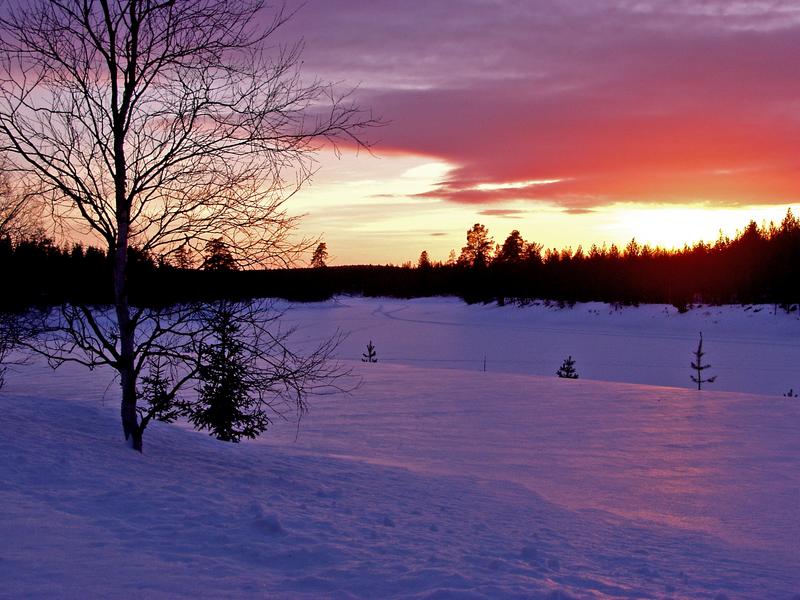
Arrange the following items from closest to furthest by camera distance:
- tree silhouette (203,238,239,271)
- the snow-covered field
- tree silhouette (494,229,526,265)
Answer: the snow-covered field
tree silhouette (203,238,239,271)
tree silhouette (494,229,526,265)

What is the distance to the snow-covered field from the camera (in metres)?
4.48

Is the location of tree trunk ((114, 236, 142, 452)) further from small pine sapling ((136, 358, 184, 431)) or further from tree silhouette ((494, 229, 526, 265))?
tree silhouette ((494, 229, 526, 265))

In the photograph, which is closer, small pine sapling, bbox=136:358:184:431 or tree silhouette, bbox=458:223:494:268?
small pine sapling, bbox=136:358:184:431

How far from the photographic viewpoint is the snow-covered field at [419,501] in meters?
4.48

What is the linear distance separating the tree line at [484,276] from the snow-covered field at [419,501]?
1.89 m

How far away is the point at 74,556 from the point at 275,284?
487 cm

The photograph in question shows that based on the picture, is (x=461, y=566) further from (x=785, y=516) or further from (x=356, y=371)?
(x=356, y=371)

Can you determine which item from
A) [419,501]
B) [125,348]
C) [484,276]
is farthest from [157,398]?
[484,276]

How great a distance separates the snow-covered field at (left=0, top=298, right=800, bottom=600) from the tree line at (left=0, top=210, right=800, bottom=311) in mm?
1886

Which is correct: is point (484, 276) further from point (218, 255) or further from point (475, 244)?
point (218, 255)

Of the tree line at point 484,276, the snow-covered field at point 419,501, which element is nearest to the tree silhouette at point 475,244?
the tree line at point 484,276

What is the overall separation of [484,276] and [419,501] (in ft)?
272

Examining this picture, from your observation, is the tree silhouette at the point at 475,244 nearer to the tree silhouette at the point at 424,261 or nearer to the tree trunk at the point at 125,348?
the tree silhouette at the point at 424,261

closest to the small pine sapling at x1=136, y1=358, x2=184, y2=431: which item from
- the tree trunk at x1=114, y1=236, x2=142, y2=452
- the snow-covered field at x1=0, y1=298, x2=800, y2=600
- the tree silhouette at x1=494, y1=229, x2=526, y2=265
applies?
the tree trunk at x1=114, y1=236, x2=142, y2=452
